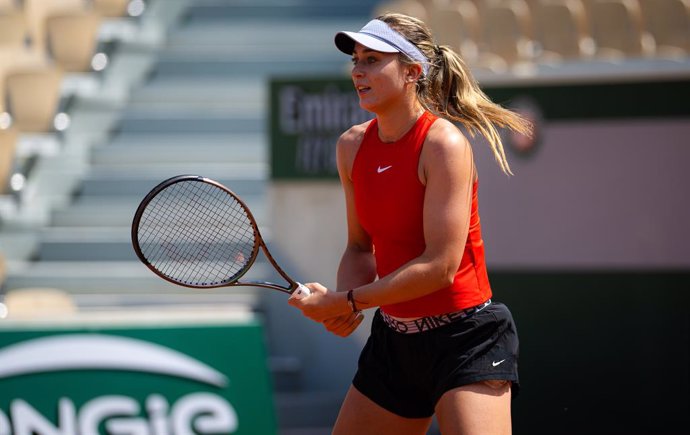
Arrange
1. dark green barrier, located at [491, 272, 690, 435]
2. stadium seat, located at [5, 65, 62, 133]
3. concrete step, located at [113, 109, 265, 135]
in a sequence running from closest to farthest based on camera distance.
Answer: dark green barrier, located at [491, 272, 690, 435] → stadium seat, located at [5, 65, 62, 133] → concrete step, located at [113, 109, 265, 135]

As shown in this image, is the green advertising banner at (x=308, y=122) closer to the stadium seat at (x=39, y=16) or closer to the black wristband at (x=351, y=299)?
the stadium seat at (x=39, y=16)

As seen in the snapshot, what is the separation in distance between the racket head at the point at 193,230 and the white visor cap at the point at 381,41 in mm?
555

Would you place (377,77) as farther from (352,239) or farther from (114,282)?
(114,282)

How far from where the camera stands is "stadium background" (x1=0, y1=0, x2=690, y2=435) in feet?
21.7

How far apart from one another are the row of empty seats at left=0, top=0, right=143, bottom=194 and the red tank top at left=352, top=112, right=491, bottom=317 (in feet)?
16.7

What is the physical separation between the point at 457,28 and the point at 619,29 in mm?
1200

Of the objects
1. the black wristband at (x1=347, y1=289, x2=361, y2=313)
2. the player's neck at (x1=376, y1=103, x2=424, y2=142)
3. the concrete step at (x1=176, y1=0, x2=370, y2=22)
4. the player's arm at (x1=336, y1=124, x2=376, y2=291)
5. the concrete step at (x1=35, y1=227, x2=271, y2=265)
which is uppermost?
the concrete step at (x1=176, y1=0, x2=370, y2=22)

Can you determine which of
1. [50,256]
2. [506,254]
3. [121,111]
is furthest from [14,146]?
[506,254]

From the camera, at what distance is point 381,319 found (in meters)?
3.40

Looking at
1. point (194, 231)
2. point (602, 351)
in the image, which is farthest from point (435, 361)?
point (602, 351)

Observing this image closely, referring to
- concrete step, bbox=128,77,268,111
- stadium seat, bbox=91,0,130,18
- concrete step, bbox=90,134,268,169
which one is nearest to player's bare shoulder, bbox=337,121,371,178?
concrete step, bbox=90,134,268,169

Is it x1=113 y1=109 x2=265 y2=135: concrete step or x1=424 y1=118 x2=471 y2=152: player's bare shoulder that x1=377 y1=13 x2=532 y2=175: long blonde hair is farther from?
x1=113 y1=109 x2=265 y2=135: concrete step

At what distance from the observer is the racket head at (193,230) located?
327 centimetres

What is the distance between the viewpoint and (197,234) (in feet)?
19.3
